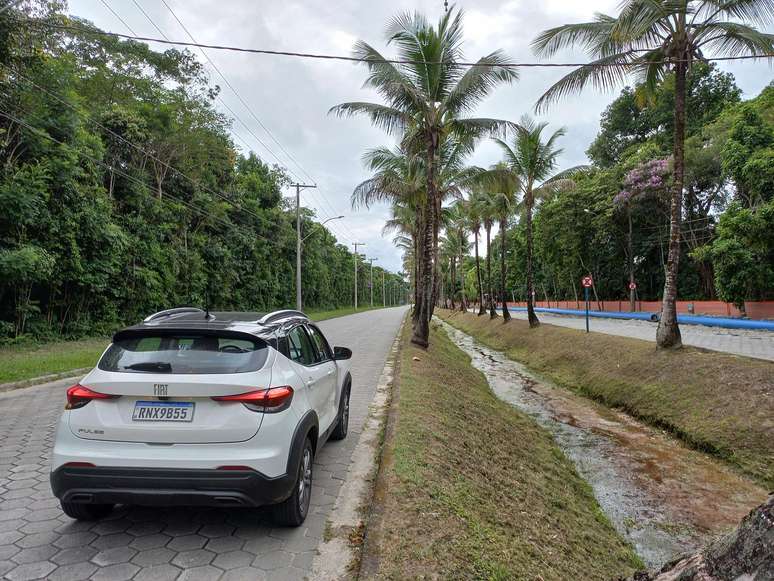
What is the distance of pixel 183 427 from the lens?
288 cm

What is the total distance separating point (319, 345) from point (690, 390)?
840 centimetres

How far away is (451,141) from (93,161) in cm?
1360

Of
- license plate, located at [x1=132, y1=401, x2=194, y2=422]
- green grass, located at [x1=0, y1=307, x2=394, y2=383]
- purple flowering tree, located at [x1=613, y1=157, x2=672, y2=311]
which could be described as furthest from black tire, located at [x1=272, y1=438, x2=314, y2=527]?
purple flowering tree, located at [x1=613, y1=157, x2=672, y2=311]

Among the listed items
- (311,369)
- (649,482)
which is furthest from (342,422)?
(649,482)

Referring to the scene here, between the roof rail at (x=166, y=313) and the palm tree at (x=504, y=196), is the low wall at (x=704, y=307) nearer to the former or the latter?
the palm tree at (x=504, y=196)

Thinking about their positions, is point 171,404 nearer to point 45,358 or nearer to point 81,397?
point 81,397

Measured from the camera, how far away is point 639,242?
120 ft

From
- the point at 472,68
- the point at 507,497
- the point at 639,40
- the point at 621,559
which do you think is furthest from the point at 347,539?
the point at 472,68

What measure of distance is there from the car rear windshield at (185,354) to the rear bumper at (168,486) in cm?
66

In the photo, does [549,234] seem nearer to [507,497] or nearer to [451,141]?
[451,141]

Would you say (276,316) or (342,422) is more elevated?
(276,316)

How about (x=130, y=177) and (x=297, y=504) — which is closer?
(x=297, y=504)

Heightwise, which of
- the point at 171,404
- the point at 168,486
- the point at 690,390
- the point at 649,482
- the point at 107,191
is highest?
the point at 107,191

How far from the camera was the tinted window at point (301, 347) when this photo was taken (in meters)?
3.82
